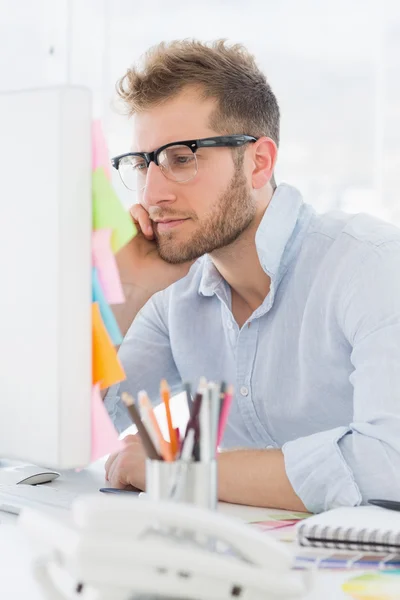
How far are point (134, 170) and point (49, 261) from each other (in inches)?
32.6

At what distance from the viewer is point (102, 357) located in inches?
32.0

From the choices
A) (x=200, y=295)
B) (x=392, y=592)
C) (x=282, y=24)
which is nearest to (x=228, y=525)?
(x=392, y=592)

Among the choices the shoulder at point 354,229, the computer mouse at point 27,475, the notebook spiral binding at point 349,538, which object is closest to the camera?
the notebook spiral binding at point 349,538

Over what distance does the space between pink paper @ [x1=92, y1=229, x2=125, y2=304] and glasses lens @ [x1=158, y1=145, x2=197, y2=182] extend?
2.29 feet

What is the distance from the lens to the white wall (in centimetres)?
365

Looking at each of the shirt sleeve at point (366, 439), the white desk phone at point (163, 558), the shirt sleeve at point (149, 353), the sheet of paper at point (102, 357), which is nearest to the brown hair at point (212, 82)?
the shirt sleeve at point (149, 353)

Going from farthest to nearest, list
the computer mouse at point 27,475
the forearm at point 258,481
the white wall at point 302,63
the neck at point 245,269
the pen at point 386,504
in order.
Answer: the white wall at point 302,63 < the neck at point 245,269 < the computer mouse at point 27,475 < the forearm at point 258,481 < the pen at point 386,504

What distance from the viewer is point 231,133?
163cm

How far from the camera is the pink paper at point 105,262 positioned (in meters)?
0.82

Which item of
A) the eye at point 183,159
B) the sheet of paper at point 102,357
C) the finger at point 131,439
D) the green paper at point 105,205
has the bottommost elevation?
the finger at point 131,439

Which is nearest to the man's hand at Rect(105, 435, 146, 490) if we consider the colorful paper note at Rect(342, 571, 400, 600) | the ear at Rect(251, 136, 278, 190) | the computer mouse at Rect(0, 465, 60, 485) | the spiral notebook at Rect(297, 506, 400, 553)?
the computer mouse at Rect(0, 465, 60, 485)

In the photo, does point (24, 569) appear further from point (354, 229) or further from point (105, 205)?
point (354, 229)

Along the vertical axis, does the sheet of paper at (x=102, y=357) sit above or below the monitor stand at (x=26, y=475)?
above

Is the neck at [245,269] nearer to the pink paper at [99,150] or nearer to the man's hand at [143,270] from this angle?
the man's hand at [143,270]
